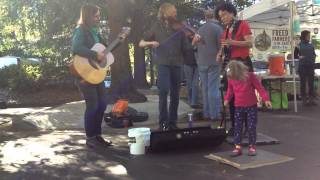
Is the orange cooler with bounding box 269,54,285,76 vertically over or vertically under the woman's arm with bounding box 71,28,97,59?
under

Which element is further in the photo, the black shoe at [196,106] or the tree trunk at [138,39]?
the tree trunk at [138,39]

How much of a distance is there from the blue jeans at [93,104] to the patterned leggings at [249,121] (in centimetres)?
192

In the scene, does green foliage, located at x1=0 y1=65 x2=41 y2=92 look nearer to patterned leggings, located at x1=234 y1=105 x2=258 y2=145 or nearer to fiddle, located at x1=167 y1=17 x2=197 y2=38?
fiddle, located at x1=167 y1=17 x2=197 y2=38

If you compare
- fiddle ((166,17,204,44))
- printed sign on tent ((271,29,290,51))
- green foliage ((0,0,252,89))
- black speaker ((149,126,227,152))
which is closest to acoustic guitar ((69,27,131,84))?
fiddle ((166,17,204,44))

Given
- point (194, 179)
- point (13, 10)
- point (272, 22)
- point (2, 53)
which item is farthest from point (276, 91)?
point (2, 53)

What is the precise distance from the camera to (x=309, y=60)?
476 inches

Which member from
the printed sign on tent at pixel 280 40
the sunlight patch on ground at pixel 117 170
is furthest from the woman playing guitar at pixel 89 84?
the printed sign on tent at pixel 280 40

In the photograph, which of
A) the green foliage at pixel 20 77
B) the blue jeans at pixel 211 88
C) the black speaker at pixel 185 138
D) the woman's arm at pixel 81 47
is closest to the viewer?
the black speaker at pixel 185 138

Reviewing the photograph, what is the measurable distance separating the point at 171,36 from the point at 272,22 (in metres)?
6.93

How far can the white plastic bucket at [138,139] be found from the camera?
22.9 feet

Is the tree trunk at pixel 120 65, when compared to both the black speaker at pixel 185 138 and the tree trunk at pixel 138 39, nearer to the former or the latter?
the tree trunk at pixel 138 39

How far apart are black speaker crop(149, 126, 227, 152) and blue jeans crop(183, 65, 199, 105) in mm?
3996

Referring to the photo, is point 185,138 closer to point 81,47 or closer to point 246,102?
point 246,102

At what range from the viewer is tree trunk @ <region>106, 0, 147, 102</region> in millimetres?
12188
